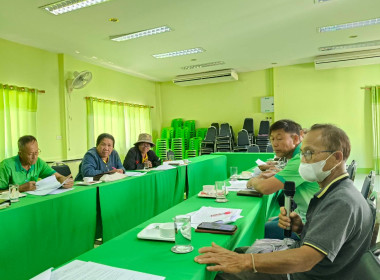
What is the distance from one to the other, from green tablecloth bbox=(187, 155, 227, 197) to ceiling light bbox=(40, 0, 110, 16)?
2.60 meters

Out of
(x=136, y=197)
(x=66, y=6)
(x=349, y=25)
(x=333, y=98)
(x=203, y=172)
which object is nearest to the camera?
(x=136, y=197)

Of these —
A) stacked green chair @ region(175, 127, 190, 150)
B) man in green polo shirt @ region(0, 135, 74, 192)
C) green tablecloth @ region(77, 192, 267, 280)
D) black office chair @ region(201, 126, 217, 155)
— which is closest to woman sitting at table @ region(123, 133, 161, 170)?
man in green polo shirt @ region(0, 135, 74, 192)

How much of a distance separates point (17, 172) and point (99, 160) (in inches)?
33.3

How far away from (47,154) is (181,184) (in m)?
3.39

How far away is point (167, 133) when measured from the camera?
877cm

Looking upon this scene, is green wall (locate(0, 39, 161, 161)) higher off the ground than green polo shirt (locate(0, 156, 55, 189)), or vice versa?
green wall (locate(0, 39, 161, 161))

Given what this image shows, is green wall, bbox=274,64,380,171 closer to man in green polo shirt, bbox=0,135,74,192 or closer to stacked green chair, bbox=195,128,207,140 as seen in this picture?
stacked green chair, bbox=195,128,207,140

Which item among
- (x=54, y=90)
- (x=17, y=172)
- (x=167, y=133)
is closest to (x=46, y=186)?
(x=17, y=172)

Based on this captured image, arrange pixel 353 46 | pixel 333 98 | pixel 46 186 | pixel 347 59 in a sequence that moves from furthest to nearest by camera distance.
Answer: pixel 333 98
pixel 347 59
pixel 353 46
pixel 46 186

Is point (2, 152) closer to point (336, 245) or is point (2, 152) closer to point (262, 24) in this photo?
point (262, 24)

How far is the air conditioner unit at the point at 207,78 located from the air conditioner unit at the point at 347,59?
2.21 meters

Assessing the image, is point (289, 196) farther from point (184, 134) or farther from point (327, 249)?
point (184, 134)

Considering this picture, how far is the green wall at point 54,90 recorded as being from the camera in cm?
505

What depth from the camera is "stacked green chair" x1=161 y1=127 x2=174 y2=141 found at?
8680 mm
